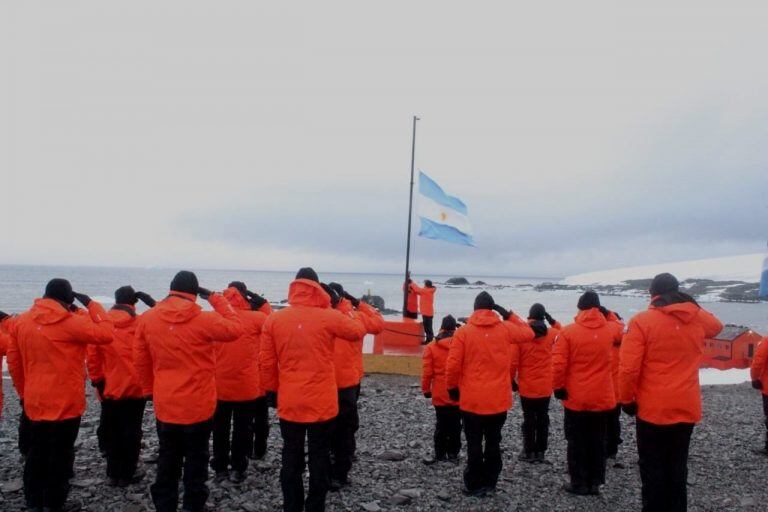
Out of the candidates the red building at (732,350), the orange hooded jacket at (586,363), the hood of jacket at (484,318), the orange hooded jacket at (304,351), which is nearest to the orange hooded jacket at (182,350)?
the orange hooded jacket at (304,351)

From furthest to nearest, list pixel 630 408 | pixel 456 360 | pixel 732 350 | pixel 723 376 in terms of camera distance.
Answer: pixel 723 376
pixel 732 350
pixel 456 360
pixel 630 408

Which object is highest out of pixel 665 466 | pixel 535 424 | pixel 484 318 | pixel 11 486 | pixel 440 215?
pixel 440 215

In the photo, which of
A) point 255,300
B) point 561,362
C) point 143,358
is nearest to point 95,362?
point 143,358

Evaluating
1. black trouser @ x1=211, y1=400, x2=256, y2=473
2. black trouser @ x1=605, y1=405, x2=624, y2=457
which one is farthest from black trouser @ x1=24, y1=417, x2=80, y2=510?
black trouser @ x1=605, y1=405, x2=624, y2=457

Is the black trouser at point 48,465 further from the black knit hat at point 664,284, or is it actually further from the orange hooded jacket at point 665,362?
the black knit hat at point 664,284

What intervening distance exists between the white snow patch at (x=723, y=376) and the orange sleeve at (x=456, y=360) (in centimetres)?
1178

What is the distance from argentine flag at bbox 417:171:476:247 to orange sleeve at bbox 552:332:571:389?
804cm

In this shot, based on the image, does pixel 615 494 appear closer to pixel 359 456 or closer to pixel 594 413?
pixel 594 413

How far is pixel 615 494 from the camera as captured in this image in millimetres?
5992

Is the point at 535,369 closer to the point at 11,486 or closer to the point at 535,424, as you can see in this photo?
the point at 535,424

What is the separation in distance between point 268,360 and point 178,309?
0.90m

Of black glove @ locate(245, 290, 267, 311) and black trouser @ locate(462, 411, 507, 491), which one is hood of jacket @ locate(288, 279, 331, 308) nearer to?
black glove @ locate(245, 290, 267, 311)

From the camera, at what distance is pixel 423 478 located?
20.8ft

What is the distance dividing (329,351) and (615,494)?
3810mm
